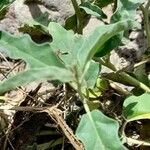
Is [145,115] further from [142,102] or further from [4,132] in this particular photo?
[4,132]

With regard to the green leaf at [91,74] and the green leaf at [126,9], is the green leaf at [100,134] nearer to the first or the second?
the green leaf at [91,74]

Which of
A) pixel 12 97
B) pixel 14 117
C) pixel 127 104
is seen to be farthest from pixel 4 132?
pixel 127 104

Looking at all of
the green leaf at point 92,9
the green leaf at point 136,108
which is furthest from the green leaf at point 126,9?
the green leaf at point 136,108

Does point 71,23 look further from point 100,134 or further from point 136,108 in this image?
point 100,134

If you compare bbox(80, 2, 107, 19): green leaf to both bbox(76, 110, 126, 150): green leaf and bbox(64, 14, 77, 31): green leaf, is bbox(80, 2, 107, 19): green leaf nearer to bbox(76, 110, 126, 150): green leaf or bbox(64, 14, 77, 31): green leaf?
bbox(64, 14, 77, 31): green leaf

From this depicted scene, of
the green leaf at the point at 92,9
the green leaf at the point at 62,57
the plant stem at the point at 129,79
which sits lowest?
the plant stem at the point at 129,79
